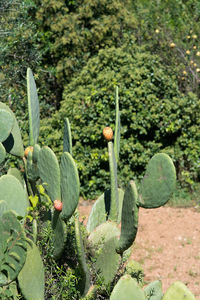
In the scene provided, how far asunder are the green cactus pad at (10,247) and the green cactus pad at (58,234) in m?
0.48

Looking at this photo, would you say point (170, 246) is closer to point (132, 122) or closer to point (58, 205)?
point (132, 122)

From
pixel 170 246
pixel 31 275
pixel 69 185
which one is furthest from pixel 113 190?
pixel 170 246

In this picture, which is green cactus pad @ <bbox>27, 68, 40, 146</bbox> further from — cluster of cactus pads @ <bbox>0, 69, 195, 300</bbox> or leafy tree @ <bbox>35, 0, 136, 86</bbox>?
leafy tree @ <bbox>35, 0, 136, 86</bbox>

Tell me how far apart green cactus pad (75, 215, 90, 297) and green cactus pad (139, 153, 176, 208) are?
13.2 inches

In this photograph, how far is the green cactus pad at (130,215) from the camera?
2051mm

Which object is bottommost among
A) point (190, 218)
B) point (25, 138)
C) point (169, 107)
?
point (190, 218)

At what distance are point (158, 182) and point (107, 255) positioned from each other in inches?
26.9

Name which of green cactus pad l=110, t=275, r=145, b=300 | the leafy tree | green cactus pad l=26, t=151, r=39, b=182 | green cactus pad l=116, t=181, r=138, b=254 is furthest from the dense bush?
green cactus pad l=110, t=275, r=145, b=300

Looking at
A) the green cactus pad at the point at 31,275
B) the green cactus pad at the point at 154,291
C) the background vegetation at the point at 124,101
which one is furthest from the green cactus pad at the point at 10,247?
the background vegetation at the point at 124,101

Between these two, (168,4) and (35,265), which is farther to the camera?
(168,4)

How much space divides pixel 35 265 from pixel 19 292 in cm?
33

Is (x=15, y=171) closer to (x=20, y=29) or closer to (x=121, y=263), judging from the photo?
(x=121, y=263)

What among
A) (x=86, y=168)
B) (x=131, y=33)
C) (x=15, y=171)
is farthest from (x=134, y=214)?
(x=131, y=33)

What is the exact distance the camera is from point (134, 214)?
6.72 feet
